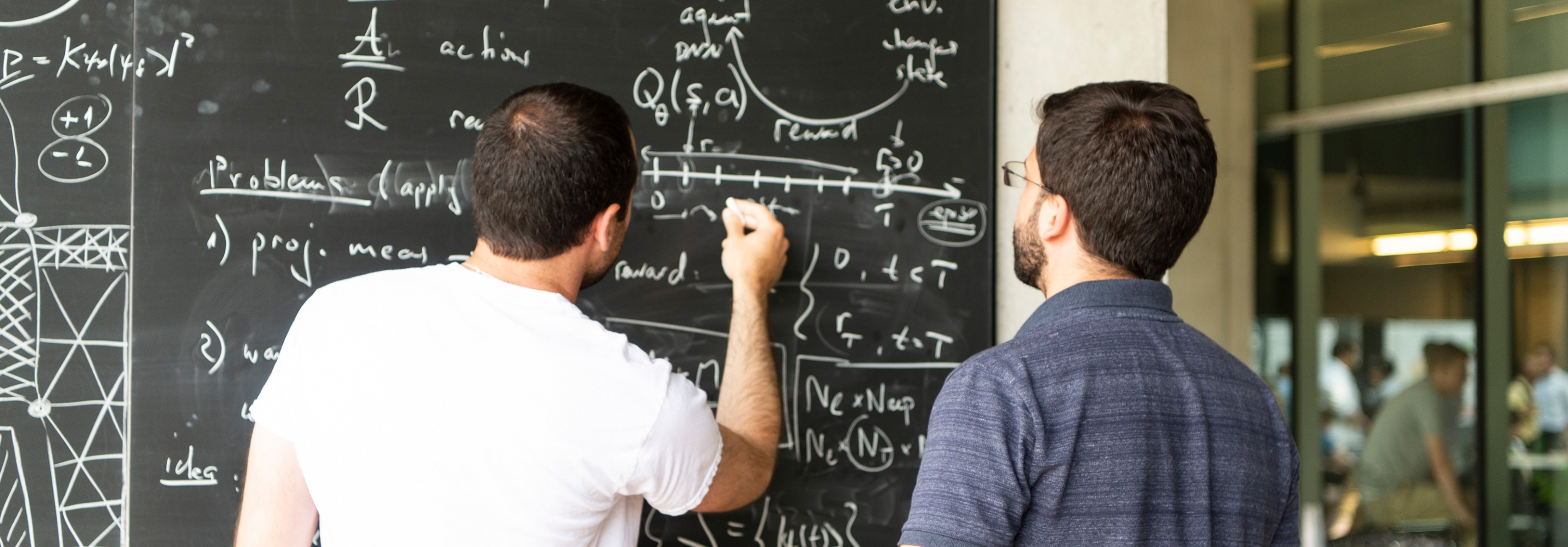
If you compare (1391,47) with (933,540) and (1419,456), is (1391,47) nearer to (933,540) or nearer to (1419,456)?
(1419,456)

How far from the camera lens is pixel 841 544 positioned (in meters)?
2.08

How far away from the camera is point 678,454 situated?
143 cm

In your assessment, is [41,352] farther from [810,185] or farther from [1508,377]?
[1508,377]

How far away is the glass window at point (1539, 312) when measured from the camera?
3.94 metres

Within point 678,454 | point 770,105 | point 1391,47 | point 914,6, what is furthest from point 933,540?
point 1391,47

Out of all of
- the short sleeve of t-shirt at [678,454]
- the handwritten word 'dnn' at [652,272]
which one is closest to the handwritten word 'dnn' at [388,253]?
the handwritten word 'dnn' at [652,272]

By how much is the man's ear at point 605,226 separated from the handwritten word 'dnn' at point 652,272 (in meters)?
0.42

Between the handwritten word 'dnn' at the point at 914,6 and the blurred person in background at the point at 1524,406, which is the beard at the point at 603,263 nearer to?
the handwritten word 'dnn' at the point at 914,6

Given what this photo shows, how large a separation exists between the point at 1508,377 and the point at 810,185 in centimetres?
394

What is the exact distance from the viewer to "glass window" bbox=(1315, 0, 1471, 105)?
445 cm

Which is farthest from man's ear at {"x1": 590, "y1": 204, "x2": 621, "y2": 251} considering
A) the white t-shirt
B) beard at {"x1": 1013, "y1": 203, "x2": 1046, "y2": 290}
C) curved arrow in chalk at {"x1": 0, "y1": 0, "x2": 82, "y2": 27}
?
curved arrow in chalk at {"x1": 0, "y1": 0, "x2": 82, "y2": 27}

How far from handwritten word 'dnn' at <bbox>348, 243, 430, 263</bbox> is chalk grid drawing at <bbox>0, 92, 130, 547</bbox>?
42cm

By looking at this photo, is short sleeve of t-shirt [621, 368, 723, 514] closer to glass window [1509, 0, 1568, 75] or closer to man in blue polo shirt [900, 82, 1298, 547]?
man in blue polo shirt [900, 82, 1298, 547]

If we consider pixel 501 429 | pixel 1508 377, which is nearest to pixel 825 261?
pixel 501 429
